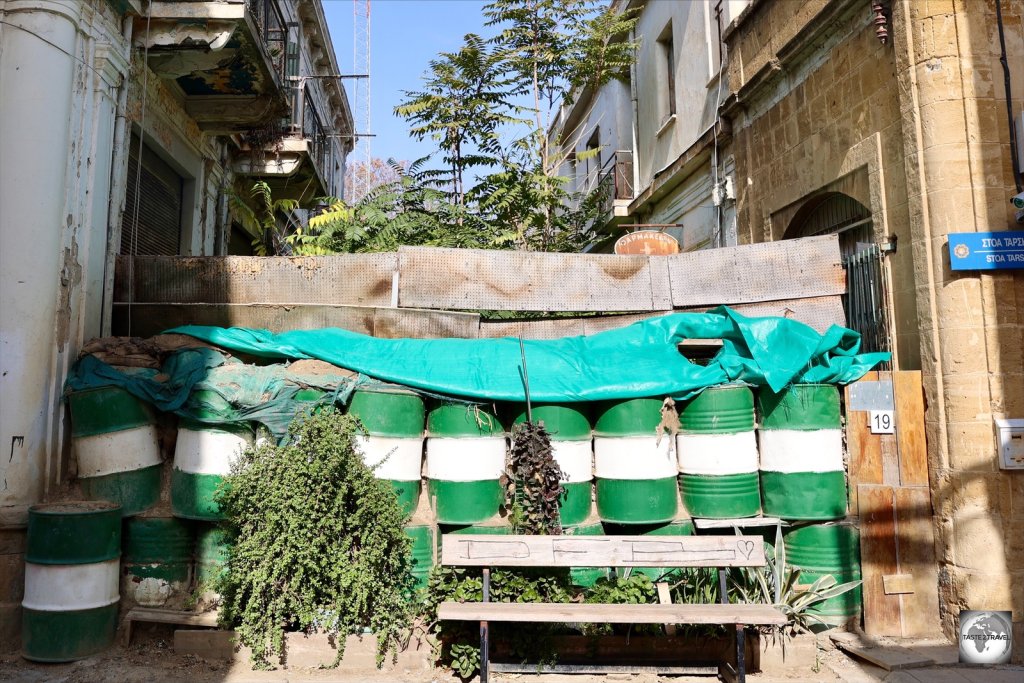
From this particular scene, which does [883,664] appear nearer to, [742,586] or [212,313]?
[742,586]

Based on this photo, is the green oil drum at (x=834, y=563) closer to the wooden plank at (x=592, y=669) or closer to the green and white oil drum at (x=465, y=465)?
the wooden plank at (x=592, y=669)

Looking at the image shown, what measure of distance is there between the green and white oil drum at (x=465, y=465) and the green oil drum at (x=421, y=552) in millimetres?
153

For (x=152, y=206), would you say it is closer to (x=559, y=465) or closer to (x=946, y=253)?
(x=559, y=465)

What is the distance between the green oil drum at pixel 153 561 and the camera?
4883 mm

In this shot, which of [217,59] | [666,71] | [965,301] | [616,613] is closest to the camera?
[616,613]

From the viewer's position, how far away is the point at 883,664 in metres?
4.58

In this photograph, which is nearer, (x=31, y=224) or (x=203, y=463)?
(x=203, y=463)

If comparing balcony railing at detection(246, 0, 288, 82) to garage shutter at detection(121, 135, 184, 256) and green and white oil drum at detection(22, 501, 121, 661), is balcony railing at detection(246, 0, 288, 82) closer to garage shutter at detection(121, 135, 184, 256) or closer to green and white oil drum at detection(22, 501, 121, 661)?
garage shutter at detection(121, 135, 184, 256)

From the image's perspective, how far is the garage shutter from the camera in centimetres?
709

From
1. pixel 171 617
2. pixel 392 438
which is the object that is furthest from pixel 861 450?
pixel 171 617

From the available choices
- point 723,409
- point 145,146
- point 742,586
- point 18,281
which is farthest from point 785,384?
point 145,146

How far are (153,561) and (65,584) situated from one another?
1.88 ft

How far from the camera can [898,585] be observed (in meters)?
5.12

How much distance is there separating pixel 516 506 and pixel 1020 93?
5.08m
